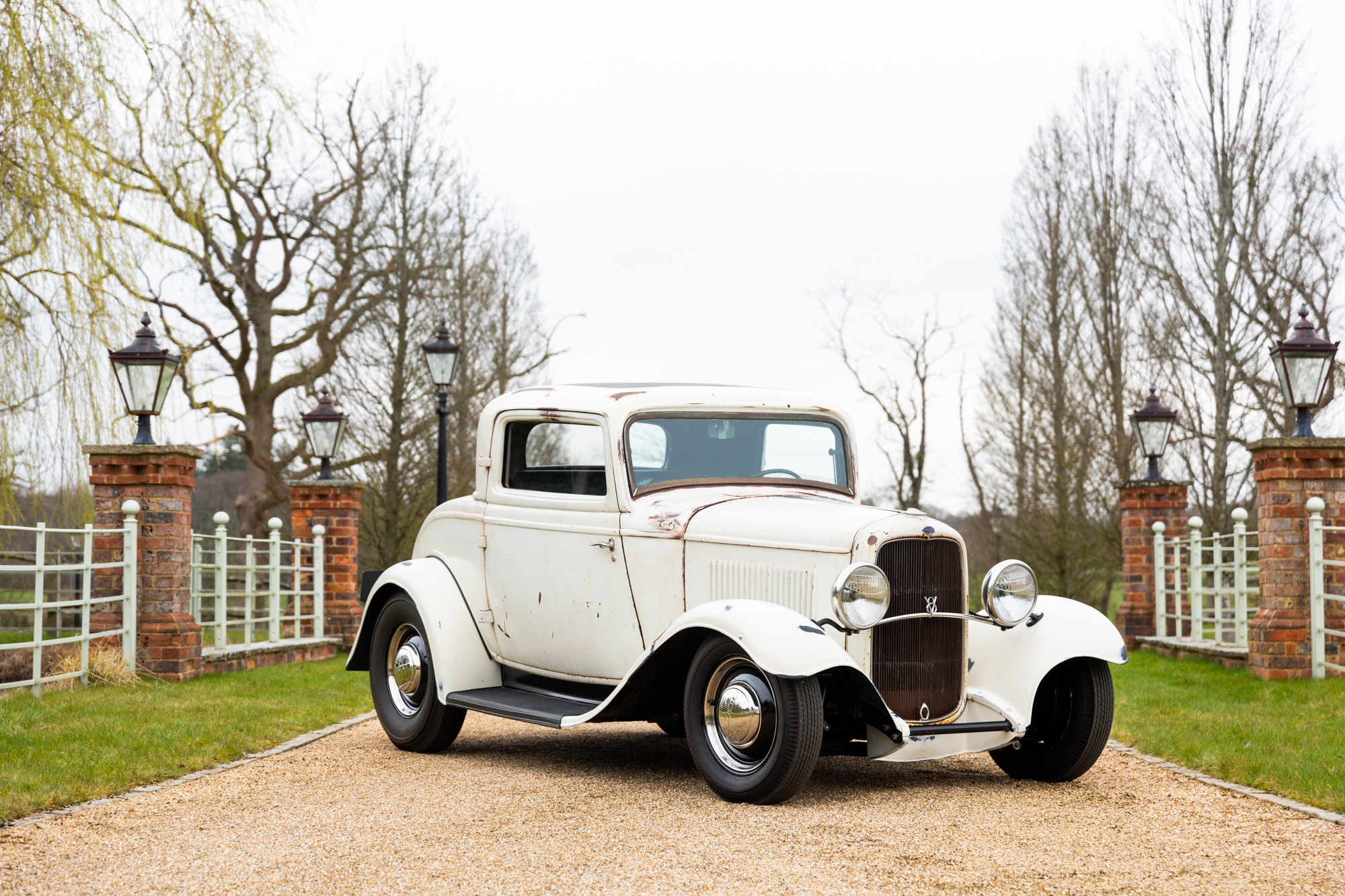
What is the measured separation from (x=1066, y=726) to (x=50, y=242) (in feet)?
21.4

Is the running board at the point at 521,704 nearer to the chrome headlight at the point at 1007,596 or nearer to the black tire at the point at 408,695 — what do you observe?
the black tire at the point at 408,695

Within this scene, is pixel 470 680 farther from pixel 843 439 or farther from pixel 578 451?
pixel 843 439

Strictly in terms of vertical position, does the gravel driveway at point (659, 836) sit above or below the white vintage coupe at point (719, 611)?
below

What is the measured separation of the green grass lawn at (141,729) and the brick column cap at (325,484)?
4.64 metres

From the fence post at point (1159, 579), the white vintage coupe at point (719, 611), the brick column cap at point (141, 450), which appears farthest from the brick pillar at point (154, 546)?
the fence post at point (1159, 579)

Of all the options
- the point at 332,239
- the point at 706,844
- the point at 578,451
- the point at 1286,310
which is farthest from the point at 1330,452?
the point at 332,239

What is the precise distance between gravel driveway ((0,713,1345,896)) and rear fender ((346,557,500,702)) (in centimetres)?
63

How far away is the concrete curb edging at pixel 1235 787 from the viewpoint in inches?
214

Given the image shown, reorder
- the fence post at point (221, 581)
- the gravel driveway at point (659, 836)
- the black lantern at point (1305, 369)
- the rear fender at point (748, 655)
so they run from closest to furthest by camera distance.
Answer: the gravel driveway at point (659, 836)
the rear fender at point (748, 655)
the black lantern at point (1305, 369)
the fence post at point (221, 581)

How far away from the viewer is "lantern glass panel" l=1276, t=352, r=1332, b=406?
11359mm

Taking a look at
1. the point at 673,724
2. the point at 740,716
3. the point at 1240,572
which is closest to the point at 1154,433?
the point at 1240,572

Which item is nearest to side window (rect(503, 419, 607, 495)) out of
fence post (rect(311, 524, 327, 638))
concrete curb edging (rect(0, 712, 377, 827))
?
concrete curb edging (rect(0, 712, 377, 827))

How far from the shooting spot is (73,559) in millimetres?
18281

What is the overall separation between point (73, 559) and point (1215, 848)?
1669cm
